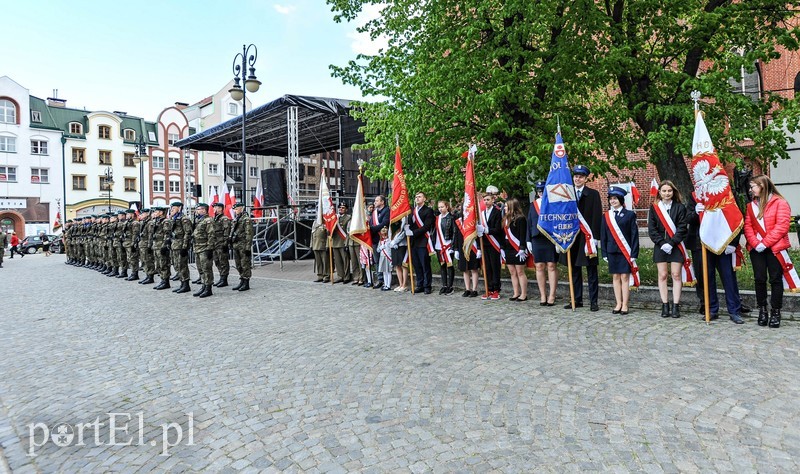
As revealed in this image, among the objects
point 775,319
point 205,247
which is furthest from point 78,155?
point 775,319

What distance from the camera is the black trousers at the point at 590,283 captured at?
7.73 meters

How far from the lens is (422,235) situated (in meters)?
10.4

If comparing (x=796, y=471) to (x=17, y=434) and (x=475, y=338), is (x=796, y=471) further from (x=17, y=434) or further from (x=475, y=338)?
→ (x=17, y=434)

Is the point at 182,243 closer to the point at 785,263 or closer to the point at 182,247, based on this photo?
the point at 182,247

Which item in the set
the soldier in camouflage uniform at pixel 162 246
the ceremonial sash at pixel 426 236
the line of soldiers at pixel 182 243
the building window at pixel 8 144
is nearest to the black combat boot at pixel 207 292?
the line of soldiers at pixel 182 243

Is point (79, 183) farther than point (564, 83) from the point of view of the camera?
Yes

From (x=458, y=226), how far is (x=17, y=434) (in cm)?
756

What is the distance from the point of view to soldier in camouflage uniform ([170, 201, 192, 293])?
38.2 feet

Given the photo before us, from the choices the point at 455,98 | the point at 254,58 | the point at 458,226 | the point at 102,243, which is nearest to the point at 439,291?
the point at 458,226

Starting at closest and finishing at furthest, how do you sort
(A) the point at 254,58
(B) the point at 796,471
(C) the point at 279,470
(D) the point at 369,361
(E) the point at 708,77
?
1. (B) the point at 796,471
2. (C) the point at 279,470
3. (D) the point at 369,361
4. (E) the point at 708,77
5. (A) the point at 254,58

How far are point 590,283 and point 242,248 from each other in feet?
25.9

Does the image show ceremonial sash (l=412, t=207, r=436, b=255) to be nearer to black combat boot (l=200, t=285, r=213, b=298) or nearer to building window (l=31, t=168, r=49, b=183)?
black combat boot (l=200, t=285, r=213, b=298)

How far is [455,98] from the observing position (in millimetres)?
9891

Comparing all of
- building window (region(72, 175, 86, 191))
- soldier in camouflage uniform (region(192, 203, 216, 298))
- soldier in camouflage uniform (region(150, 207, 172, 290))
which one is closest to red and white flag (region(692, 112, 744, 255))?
soldier in camouflage uniform (region(192, 203, 216, 298))
